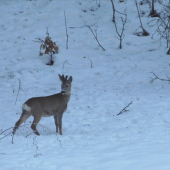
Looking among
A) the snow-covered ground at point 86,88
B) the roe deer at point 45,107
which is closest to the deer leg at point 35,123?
the roe deer at point 45,107

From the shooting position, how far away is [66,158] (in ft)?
16.2

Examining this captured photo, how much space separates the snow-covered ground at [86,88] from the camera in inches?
199

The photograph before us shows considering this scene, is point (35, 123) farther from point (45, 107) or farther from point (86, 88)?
point (86, 88)

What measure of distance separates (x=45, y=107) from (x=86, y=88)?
134 inches

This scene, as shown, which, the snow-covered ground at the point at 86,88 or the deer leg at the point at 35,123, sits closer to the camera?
the snow-covered ground at the point at 86,88

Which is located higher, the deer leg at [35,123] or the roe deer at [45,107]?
the roe deer at [45,107]

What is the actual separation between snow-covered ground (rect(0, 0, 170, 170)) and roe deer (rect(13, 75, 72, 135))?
32 cm

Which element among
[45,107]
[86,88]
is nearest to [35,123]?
[45,107]

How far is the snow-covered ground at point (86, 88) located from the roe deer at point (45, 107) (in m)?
0.32

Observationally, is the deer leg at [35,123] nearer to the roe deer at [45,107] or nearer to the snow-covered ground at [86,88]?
the roe deer at [45,107]

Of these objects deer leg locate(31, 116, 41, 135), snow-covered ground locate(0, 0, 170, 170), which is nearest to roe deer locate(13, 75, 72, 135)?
deer leg locate(31, 116, 41, 135)

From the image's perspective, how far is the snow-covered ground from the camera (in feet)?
16.6

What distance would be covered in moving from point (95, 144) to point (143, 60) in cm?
687

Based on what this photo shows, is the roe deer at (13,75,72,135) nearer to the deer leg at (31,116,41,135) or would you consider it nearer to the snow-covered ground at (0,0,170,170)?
the deer leg at (31,116,41,135)
